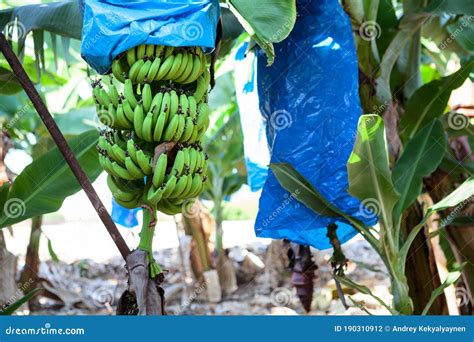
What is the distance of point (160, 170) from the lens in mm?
1489

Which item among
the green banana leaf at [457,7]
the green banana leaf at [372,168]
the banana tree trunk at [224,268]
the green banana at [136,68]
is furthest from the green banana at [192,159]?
the banana tree trunk at [224,268]

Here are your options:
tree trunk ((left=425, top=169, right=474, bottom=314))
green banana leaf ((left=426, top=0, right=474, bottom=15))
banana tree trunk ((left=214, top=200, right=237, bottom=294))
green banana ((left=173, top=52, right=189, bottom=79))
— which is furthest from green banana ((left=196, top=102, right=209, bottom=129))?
banana tree trunk ((left=214, top=200, right=237, bottom=294))

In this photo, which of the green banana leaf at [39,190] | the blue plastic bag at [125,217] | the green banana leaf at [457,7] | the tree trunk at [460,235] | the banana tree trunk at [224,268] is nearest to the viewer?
the green banana leaf at [39,190]

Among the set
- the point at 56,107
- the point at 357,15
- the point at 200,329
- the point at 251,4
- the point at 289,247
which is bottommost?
the point at 200,329

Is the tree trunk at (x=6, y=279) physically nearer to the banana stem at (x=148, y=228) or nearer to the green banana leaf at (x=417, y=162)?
the banana stem at (x=148, y=228)

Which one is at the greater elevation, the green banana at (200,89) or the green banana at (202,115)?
the green banana at (200,89)

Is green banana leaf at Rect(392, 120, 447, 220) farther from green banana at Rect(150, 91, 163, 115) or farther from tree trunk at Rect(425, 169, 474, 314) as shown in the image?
green banana at Rect(150, 91, 163, 115)

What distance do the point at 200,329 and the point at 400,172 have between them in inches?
37.2

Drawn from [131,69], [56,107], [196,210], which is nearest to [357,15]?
[131,69]

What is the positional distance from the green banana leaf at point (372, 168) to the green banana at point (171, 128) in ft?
1.48

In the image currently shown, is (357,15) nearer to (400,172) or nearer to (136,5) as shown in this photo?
(400,172)

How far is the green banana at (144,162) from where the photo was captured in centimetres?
150

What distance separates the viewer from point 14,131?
12.5ft

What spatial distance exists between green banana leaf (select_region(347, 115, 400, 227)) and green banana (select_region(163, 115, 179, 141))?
0.45 m
